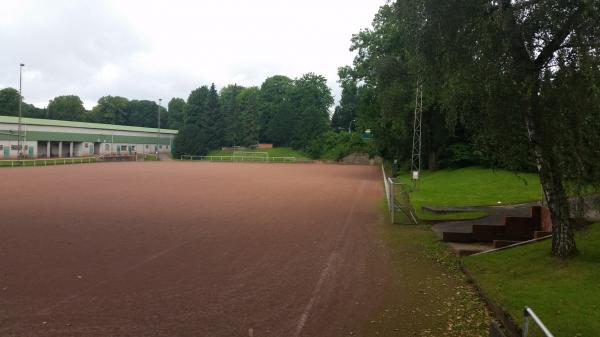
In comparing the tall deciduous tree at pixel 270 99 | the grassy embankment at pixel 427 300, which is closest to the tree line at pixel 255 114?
the tall deciduous tree at pixel 270 99

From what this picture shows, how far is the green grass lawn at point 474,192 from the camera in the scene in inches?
793

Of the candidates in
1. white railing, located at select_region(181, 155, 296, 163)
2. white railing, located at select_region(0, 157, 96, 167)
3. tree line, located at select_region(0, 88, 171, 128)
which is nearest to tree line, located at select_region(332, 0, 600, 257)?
white railing, located at select_region(0, 157, 96, 167)

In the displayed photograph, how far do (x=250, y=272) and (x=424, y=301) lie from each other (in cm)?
367

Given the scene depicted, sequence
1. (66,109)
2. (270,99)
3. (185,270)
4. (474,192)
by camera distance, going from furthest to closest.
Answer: (66,109) < (270,99) < (474,192) < (185,270)

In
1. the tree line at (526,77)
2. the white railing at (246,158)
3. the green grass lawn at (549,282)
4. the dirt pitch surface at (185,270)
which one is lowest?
the dirt pitch surface at (185,270)

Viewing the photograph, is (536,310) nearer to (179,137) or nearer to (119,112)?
(179,137)

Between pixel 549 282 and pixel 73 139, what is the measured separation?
8220 cm

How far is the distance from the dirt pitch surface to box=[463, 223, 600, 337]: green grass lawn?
6.99ft

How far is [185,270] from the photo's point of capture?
32.8 feet

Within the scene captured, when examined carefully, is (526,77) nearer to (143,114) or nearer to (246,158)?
(246,158)

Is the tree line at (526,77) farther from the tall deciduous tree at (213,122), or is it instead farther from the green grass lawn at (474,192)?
the tall deciduous tree at (213,122)

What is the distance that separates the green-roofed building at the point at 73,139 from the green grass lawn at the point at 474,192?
2338 inches

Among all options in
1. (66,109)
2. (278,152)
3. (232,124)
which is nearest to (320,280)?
(278,152)

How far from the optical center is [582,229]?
433 inches
